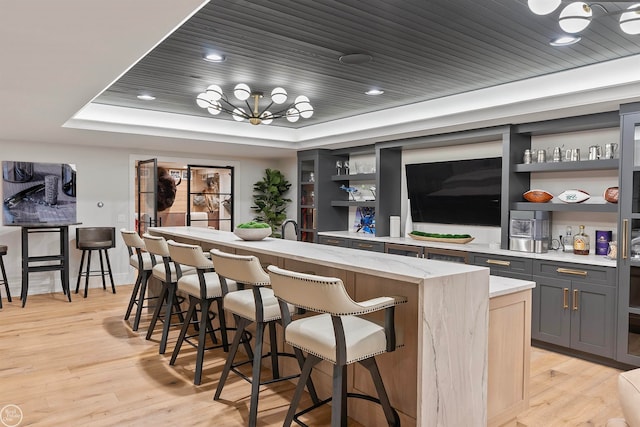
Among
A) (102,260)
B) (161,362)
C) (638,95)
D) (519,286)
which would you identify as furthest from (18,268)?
(638,95)

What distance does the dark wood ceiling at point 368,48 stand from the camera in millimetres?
2723

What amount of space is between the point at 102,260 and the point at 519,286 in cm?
589

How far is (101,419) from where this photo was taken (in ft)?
8.83

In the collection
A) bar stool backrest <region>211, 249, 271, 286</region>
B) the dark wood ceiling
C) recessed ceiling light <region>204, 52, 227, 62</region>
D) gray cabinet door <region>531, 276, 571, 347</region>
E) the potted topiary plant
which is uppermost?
the dark wood ceiling

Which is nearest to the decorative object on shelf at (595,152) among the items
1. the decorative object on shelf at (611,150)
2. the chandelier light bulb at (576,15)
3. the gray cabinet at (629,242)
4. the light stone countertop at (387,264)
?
the decorative object on shelf at (611,150)

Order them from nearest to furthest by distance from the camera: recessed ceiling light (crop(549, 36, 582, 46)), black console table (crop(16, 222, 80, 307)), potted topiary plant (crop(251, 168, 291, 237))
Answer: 1. recessed ceiling light (crop(549, 36, 582, 46))
2. black console table (crop(16, 222, 80, 307))
3. potted topiary plant (crop(251, 168, 291, 237))

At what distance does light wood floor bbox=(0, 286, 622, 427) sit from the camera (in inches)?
108

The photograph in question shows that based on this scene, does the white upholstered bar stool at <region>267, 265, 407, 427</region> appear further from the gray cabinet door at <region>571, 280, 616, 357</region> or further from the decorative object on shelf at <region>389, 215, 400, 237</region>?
the decorative object on shelf at <region>389, 215, 400, 237</region>

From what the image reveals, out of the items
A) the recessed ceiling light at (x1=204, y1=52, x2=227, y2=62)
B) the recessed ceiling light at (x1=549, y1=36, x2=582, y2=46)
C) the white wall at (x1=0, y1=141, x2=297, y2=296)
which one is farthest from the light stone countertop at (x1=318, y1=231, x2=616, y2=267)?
the white wall at (x1=0, y1=141, x2=297, y2=296)

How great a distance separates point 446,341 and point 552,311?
8.01 feet

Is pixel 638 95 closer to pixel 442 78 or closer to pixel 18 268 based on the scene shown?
pixel 442 78

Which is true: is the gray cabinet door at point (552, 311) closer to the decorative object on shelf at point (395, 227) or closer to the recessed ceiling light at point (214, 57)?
the decorative object on shelf at point (395, 227)

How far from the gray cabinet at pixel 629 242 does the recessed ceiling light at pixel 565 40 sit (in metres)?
0.95

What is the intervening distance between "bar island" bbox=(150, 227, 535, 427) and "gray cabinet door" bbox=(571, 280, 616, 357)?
1578 mm
